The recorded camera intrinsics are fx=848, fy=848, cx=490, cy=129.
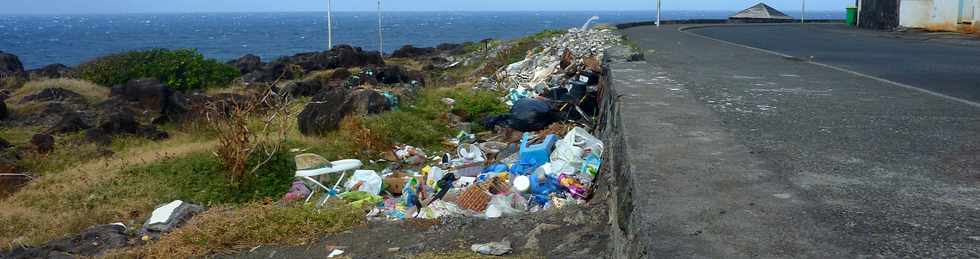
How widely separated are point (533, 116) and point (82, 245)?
502 cm

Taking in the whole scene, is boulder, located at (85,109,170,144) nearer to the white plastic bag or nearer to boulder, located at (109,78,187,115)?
boulder, located at (109,78,187,115)

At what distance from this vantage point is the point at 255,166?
8969 mm

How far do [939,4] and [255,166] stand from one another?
23.6 m

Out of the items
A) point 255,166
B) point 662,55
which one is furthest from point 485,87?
point 255,166

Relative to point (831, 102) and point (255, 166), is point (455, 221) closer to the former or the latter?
point (831, 102)

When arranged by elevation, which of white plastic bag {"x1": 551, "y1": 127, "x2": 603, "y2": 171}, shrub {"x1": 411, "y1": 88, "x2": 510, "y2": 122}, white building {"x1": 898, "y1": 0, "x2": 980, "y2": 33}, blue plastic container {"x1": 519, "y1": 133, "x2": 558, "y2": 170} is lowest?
shrub {"x1": 411, "y1": 88, "x2": 510, "y2": 122}

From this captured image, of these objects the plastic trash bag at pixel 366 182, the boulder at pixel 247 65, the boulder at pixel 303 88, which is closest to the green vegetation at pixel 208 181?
the plastic trash bag at pixel 366 182

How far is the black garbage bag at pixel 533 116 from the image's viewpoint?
9914mm

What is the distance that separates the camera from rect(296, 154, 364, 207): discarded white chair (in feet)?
27.6

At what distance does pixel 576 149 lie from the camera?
6.93 m

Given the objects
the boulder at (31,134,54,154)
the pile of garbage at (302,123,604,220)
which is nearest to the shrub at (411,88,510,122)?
the pile of garbage at (302,123,604,220)

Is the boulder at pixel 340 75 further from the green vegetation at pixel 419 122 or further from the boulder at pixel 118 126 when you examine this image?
the green vegetation at pixel 419 122

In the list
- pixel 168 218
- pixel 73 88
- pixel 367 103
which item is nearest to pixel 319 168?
pixel 168 218

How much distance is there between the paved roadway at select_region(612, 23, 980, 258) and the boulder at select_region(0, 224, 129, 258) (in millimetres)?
4284
